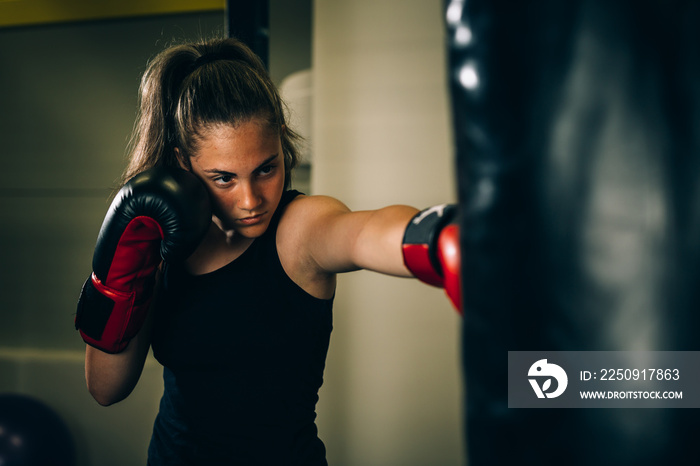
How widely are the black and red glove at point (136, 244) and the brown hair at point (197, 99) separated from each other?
0.12 metres

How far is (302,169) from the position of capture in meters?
2.40

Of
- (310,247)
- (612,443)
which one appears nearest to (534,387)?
(612,443)

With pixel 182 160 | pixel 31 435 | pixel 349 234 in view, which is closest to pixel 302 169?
pixel 182 160

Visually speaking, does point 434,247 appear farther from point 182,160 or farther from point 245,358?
point 182,160

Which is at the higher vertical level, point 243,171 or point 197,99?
point 197,99

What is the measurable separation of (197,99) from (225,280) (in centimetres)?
40

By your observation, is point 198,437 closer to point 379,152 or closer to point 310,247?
point 310,247

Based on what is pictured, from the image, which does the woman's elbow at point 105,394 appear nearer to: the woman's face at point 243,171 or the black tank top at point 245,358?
the black tank top at point 245,358

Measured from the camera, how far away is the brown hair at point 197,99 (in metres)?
0.99

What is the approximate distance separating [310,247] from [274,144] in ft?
0.81

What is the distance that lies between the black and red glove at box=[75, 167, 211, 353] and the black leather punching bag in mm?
831

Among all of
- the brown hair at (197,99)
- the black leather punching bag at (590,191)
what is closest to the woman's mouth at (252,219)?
the brown hair at (197,99)

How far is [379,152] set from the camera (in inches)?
86.2

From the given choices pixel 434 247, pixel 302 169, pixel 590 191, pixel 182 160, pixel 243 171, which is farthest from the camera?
pixel 302 169
